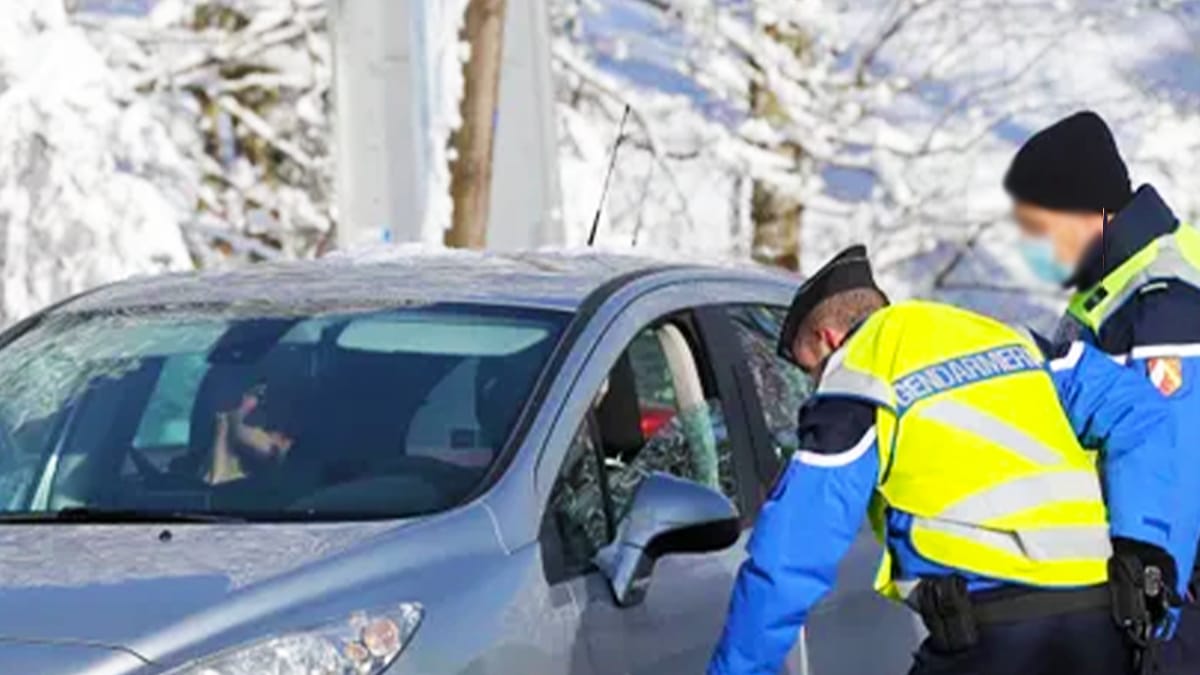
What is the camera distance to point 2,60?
13.6m

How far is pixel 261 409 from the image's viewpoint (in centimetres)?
520

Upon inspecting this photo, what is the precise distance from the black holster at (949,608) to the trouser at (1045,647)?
0.03m

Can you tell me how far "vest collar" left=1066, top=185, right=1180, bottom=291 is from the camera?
4.74 m

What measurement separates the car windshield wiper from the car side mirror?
0.64 metres

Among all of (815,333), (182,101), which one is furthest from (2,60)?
(815,333)

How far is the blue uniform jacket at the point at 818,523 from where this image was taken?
13.9 ft

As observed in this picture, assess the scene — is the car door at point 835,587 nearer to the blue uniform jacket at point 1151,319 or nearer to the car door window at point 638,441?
the car door window at point 638,441

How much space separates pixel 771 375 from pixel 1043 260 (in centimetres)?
135

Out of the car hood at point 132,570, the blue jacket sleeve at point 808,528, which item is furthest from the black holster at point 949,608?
the car hood at point 132,570

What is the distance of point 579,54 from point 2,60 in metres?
4.42

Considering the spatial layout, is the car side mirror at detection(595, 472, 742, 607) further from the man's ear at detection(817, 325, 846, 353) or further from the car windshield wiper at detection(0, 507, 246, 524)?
the car windshield wiper at detection(0, 507, 246, 524)

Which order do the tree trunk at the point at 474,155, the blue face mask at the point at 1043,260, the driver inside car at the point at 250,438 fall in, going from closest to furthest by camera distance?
the blue face mask at the point at 1043,260 < the driver inside car at the point at 250,438 < the tree trunk at the point at 474,155

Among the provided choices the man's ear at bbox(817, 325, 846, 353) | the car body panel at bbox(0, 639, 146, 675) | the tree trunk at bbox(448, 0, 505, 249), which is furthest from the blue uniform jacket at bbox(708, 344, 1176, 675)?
the tree trunk at bbox(448, 0, 505, 249)

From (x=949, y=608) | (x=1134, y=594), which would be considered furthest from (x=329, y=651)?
(x=1134, y=594)
